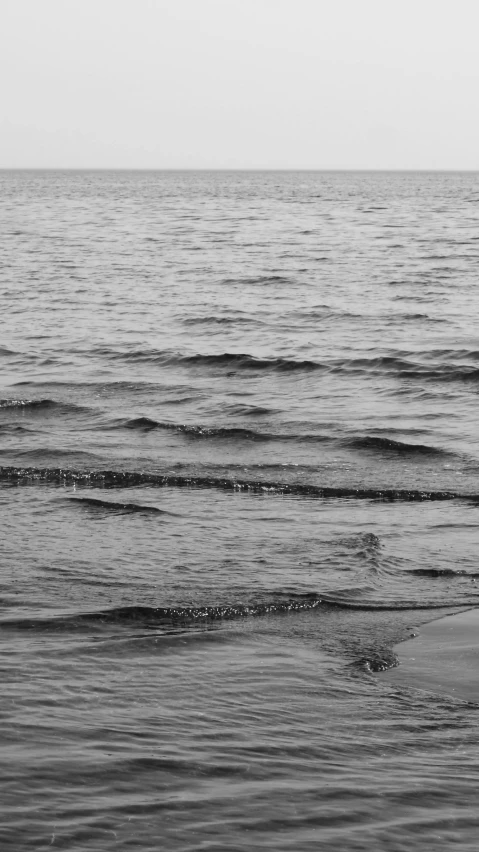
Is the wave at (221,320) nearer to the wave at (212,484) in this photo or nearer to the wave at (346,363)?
the wave at (346,363)

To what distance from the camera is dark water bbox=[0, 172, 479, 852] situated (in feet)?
14.2

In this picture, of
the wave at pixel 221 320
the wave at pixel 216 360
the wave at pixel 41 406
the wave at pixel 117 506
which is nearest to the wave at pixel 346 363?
the wave at pixel 216 360

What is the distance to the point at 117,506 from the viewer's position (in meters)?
9.03

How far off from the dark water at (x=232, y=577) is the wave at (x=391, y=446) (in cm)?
7

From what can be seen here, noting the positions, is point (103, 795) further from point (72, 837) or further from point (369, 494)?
point (369, 494)

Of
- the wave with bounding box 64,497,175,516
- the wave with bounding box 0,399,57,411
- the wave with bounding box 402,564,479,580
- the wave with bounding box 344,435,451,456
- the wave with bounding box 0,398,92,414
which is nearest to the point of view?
the wave with bounding box 402,564,479,580

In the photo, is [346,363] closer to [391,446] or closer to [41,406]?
[391,446]

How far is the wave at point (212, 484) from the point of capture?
9.53 metres

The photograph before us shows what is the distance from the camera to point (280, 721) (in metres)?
5.01

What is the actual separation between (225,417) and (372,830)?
8.92m

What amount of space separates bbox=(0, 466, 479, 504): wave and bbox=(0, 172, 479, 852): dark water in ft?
0.12

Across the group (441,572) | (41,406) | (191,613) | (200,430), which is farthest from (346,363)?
(191,613)

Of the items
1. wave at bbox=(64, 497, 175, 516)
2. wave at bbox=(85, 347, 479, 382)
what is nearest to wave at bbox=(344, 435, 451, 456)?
wave at bbox=(64, 497, 175, 516)

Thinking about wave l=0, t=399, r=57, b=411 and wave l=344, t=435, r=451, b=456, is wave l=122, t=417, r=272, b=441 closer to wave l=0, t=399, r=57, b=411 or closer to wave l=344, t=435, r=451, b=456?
wave l=344, t=435, r=451, b=456
